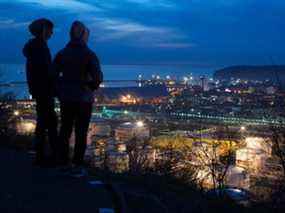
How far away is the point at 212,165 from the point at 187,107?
693cm

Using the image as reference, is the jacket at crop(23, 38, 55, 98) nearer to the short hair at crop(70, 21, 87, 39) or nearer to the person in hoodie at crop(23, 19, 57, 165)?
the person in hoodie at crop(23, 19, 57, 165)

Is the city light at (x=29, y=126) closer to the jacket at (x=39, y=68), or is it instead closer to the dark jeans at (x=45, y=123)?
the dark jeans at (x=45, y=123)

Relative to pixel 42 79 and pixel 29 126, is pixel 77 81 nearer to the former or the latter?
pixel 42 79

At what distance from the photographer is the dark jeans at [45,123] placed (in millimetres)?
6582

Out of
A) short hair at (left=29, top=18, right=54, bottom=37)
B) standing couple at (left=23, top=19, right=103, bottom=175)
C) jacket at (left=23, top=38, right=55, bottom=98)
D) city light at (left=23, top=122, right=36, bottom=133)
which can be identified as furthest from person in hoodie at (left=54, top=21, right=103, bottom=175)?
city light at (left=23, top=122, right=36, bottom=133)

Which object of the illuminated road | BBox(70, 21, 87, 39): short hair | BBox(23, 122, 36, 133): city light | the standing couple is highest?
BBox(70, 21, 87, 39): short hair

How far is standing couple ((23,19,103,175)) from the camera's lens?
246 inches

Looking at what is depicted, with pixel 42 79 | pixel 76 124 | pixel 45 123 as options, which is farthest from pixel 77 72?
pixel 45 123

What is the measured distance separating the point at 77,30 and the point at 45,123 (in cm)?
124

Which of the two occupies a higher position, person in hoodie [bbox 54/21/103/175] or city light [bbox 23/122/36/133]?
person in hoodie [bbox 54/21/103/175]

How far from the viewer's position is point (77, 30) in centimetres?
616

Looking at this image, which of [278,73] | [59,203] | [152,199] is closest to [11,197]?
[59,203]

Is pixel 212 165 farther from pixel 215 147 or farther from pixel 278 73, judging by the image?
pixel 278 73

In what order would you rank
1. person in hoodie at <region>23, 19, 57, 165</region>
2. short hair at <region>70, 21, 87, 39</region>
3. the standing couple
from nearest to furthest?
short hair at <region>70, 21, 87, 39</region>
the standing couple
person in hoodie at <region>23, 19, 57, 165</region>
